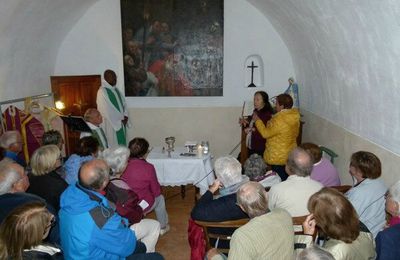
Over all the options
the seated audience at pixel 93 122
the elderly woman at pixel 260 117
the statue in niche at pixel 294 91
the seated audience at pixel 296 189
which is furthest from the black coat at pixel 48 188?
the statue in niche at pixel 294 91

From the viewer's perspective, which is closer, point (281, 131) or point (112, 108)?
point (281, 131)

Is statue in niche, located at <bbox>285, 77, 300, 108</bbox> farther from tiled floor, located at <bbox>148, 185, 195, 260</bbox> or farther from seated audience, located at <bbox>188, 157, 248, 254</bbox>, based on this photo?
seated audience, located at <bbox>188, 157, 248, 254</bbox>

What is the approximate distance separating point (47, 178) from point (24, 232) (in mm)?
1350

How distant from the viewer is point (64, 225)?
8.96 feet

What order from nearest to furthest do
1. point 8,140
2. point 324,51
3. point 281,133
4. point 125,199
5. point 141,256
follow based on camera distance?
point 141,256, point 125,199, point 8,140, point 324,51, point 281,133

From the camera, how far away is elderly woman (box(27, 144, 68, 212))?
336cm

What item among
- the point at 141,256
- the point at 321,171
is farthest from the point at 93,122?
the point at 321,171

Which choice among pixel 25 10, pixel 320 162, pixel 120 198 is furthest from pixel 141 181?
pixel 25 10

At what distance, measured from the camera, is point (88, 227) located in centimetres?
263

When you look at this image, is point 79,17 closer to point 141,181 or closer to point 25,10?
point 25,10

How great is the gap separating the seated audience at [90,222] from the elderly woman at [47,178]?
654 millimetres

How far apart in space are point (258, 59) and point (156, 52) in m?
2.06

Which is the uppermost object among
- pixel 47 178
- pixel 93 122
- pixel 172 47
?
pixel 172 47

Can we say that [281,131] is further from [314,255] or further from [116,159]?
[314,255]
